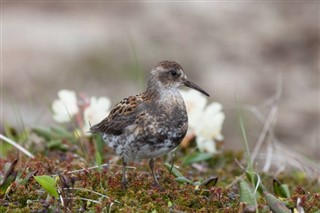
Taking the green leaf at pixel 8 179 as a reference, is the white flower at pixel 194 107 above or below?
below

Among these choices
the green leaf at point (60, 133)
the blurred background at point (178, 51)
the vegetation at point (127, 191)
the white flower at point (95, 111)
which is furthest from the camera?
the blurred background at point (178, 51)

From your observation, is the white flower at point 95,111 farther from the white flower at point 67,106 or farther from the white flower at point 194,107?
the white flower at point 194,107

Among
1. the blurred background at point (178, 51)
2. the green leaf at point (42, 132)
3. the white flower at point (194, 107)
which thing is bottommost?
the blurred background at point (178, 51)

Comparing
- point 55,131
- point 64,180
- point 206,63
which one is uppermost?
point 64,180

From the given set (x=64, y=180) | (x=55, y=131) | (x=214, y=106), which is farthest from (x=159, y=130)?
(x=55, y=131)

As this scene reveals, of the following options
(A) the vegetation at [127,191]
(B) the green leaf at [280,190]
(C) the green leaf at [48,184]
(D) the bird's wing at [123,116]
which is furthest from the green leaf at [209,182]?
(C) the green leaf at [48,184]

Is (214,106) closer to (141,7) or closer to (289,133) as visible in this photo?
(289,133)

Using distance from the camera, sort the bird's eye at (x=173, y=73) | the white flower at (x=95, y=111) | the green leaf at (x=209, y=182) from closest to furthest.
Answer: the green leaf at (x=209, y=182) < the bird's eye at (x=173, y=73) < the white flower at (x=95, y=111)

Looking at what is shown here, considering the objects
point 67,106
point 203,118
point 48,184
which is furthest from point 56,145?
point 48,184
